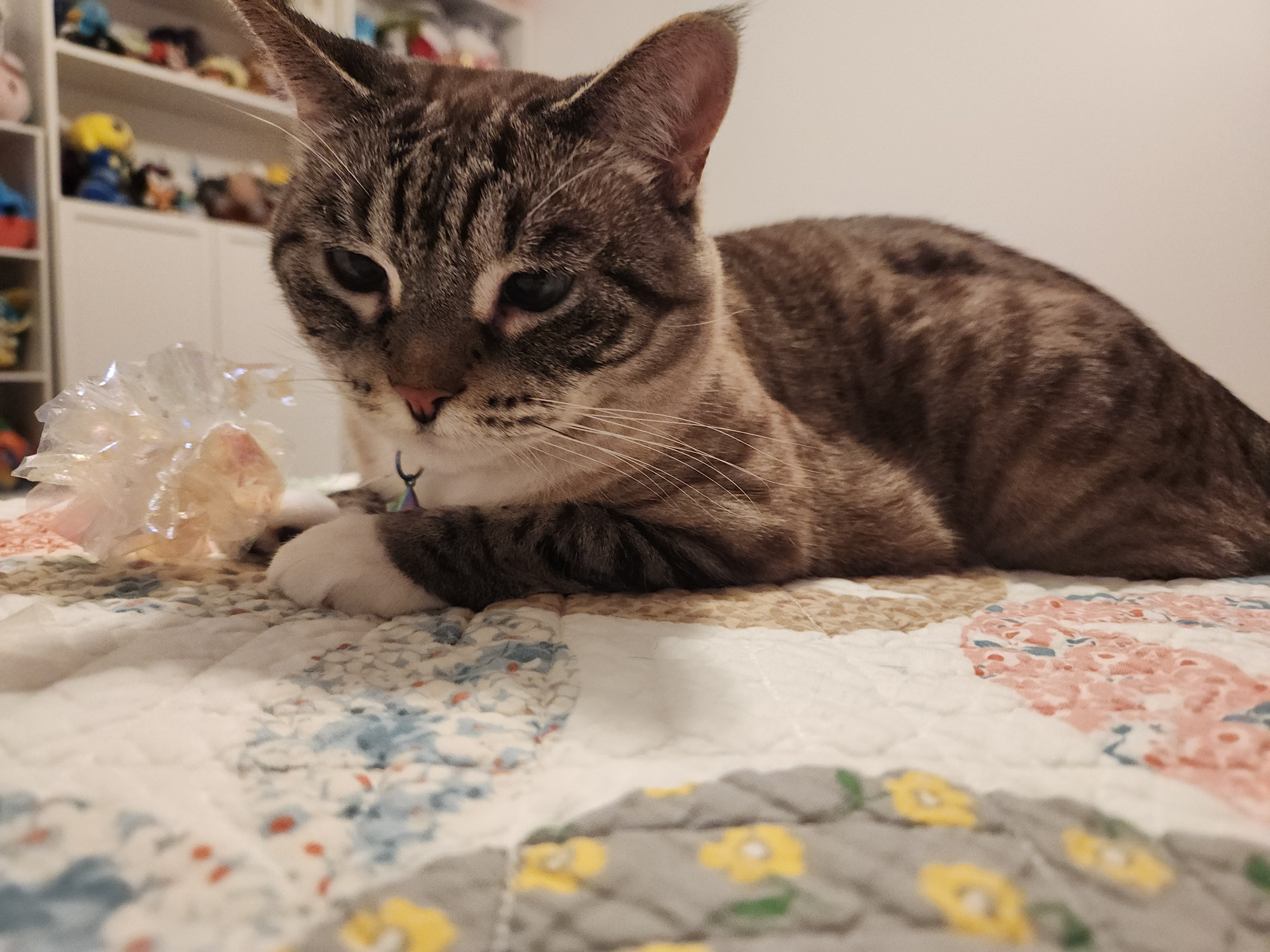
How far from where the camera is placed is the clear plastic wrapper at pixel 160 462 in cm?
104

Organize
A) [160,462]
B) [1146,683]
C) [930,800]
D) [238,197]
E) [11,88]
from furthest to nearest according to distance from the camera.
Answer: [238,197] < [11,88] < [160,462] < [1146,683] < [930,800]

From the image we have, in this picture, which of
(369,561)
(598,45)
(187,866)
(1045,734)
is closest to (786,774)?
(1045,734)

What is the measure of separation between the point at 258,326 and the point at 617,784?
10.4 ft

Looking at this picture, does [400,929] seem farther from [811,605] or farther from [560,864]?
[811,605]

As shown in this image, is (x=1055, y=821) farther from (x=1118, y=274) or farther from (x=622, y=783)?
(x=1118, y=274)

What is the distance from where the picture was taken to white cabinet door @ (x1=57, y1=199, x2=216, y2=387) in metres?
2.64

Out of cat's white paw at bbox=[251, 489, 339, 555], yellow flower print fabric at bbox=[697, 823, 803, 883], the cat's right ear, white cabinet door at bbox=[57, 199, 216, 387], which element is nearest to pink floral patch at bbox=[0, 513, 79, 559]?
cat's white paw at bbox=[251, 489, 339, 555]

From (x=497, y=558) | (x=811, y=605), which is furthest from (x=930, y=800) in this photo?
(x=497, y=558)

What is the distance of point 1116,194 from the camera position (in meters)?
2.48

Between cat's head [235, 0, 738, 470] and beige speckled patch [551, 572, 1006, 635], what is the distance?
261 millimetres

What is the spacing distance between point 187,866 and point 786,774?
1.26 ft

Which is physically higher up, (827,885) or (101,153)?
(101,153)

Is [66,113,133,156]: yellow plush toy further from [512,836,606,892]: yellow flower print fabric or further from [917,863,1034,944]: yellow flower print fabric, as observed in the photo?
[917,863,1034,944]: yellow flower print fabric

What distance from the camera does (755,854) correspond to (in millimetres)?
470
